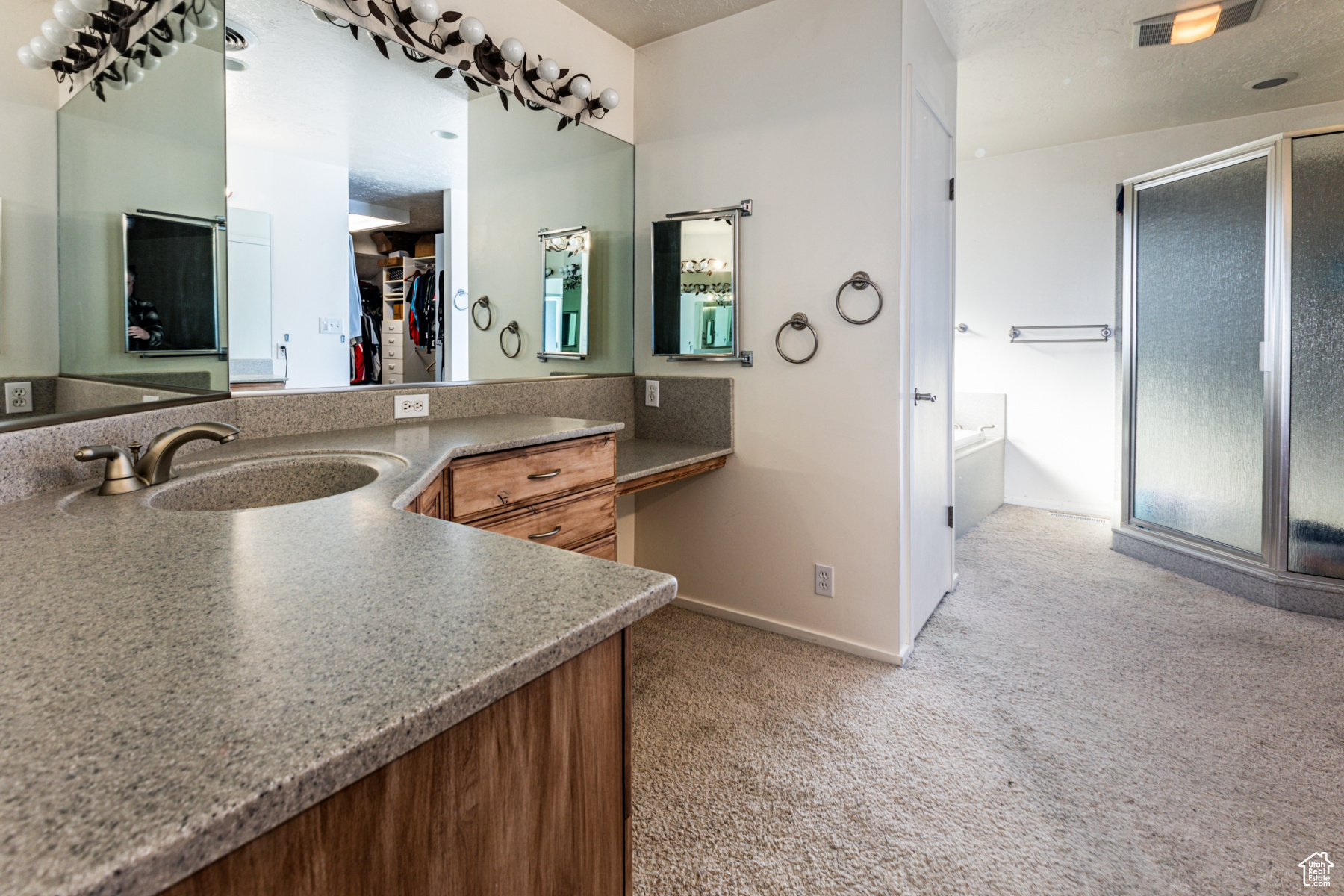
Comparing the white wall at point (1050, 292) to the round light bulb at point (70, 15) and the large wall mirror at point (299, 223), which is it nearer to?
the large wall mirror at point (299, 223)

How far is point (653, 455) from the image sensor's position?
8.32ft

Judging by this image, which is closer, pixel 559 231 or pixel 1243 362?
pixel 559 231

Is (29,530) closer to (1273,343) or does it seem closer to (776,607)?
(776,607)

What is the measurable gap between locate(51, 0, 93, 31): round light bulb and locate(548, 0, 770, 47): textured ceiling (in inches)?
68.4

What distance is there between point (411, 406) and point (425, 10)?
111 centimetres

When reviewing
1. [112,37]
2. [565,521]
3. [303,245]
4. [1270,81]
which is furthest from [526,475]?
[1270,81]

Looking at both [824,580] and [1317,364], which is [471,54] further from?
[1317,364]

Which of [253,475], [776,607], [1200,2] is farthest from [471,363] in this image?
[1200,2]

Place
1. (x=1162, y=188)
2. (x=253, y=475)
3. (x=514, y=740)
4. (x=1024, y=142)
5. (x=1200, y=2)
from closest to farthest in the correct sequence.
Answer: (x=514, y=740) < (x=253, y=475) < (x=1200, y=2) < (x=1162, y=188) < (x=1024, y=142)

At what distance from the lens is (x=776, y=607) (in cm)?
263

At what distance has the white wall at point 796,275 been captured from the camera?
7.50ft

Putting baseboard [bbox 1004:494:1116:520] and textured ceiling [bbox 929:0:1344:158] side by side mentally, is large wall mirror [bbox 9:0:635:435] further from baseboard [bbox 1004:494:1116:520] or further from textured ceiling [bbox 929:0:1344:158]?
baseboard [bbox 1004:494:1116:520]

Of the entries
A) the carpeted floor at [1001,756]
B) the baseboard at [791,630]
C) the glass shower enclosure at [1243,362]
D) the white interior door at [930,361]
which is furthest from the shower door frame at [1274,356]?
the baseboard at [791,630]

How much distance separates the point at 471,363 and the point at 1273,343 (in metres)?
3.31
